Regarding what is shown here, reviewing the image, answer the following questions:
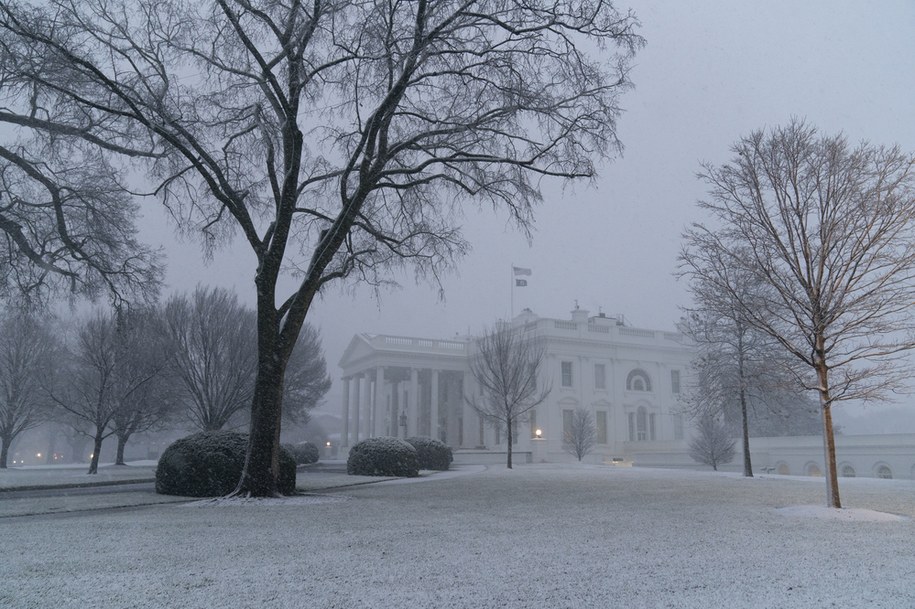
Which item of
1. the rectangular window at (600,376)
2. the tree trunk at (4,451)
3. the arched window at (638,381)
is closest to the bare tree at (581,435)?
the rectangular window at (600,376)

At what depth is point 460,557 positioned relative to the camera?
538 cm

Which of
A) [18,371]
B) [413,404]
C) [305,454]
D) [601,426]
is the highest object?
[18,371]

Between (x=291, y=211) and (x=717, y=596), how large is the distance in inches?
357

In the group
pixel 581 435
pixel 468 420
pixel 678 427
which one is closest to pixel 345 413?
pixel 468 420

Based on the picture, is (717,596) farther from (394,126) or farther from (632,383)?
(632,383)

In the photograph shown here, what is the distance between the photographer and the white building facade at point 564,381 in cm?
4609

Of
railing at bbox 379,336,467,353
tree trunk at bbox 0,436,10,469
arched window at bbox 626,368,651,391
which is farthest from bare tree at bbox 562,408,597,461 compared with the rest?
tree trunk at bbox 0,436,10,469

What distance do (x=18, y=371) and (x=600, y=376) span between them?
121ft

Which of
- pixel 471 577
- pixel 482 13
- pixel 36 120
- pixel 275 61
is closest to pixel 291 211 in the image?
pixel 275 61

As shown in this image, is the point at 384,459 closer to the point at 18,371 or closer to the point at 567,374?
the point at 18,371

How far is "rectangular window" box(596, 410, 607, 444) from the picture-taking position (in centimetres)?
4741

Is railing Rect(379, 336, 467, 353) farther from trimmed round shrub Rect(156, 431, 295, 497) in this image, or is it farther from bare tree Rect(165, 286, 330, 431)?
trimmed round shrub Rect(156, 431, 295, 497)

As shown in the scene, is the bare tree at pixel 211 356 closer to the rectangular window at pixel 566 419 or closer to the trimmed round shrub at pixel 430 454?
the trimmed round shrub at pixel 430 454

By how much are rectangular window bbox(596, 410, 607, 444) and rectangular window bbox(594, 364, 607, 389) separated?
2.04 meters
